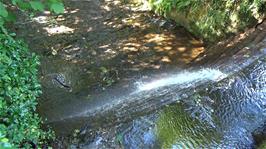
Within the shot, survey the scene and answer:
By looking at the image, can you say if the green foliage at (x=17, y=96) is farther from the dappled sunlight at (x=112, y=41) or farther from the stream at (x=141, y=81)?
the dappled sunlight at (x=112, y=41)

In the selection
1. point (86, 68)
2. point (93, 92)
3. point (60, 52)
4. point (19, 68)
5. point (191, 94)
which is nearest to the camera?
point (19, 68)

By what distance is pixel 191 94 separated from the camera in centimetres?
446

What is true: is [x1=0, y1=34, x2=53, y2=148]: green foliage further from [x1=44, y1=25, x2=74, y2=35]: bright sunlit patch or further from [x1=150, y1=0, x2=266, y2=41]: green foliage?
[x1=150, y1=0, x2=266, y2=41]: green foliage

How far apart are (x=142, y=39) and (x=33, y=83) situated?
3.31 meters

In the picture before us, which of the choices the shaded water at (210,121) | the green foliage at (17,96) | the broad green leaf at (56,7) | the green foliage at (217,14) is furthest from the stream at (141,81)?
the broad green leaf at (56,7)

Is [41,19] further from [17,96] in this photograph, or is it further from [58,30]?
[17,96]

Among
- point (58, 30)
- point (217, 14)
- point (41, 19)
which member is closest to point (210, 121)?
point (217, 14)

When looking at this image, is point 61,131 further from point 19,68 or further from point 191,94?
point 191,94

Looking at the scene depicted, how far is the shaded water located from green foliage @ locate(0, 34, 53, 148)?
0.95 metres

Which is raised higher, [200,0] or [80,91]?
[200,0]

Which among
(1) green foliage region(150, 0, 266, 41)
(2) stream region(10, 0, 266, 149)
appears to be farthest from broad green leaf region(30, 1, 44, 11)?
(1) green foliage region(150, 0, 266, 41)

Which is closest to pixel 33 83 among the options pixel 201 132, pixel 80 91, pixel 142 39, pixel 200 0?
pixel 80 91

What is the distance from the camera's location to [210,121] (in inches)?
158

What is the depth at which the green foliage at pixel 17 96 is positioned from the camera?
3.60 m
